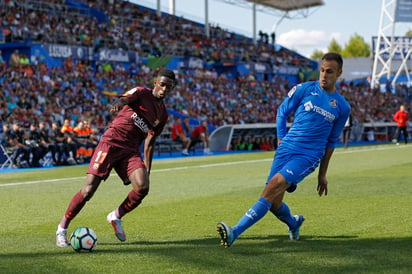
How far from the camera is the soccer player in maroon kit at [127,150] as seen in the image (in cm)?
732

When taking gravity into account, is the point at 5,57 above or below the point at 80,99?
above

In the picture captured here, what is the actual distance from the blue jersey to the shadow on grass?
1106mm

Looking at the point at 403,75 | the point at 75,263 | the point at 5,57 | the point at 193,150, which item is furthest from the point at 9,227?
the point at 403,75

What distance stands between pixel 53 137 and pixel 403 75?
69.9m

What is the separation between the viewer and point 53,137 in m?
23.4

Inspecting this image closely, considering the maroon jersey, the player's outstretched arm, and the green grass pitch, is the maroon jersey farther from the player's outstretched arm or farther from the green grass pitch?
the green grass pitch

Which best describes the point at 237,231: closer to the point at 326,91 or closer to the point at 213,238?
the point at 213,238

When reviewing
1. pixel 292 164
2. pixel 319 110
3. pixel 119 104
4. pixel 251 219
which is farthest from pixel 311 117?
pixel 119 104

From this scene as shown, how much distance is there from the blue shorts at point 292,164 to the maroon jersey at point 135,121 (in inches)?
64.7

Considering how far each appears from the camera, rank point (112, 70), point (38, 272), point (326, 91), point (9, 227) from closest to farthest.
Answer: point (38, 272), point (326, 91), point (9, 227), point (112, 70)

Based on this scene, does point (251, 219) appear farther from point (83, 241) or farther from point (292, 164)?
point (83, 241)

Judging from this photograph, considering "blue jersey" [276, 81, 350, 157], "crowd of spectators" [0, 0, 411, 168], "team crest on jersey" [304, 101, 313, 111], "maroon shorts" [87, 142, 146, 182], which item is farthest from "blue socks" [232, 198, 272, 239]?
"crowd of spectators" [0, 0, 411, 168]

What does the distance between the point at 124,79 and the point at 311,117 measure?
1125 inches

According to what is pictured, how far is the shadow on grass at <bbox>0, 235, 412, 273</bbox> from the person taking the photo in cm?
597
